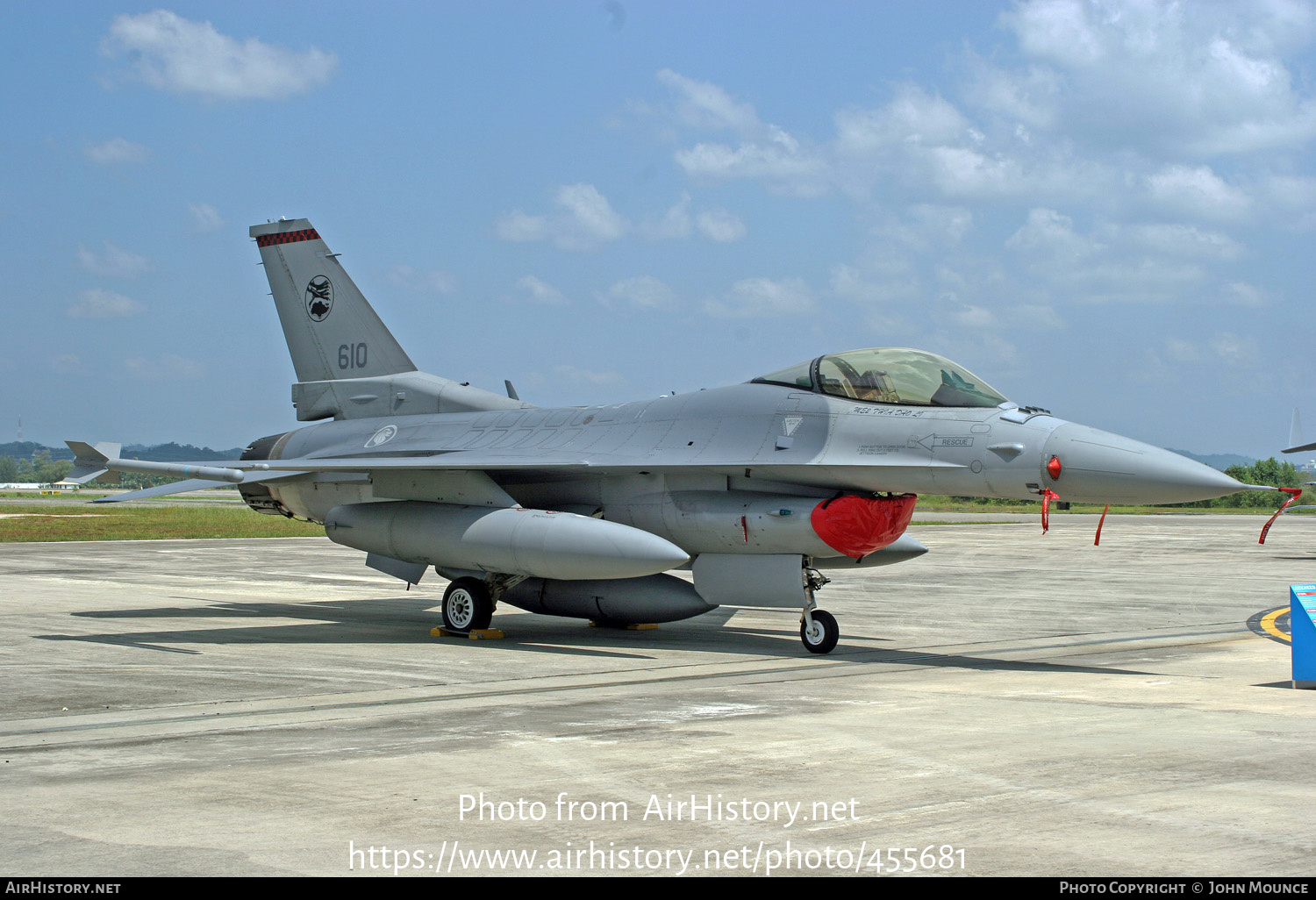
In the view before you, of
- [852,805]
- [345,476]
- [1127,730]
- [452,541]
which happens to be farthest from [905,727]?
[345,476]

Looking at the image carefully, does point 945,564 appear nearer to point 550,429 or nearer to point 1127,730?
point 550,429

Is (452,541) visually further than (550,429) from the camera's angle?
No

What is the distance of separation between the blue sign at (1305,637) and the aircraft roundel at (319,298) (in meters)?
12.6

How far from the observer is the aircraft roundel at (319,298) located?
1664cm

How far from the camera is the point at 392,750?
6.79 meters

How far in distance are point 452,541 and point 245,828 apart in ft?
25.7

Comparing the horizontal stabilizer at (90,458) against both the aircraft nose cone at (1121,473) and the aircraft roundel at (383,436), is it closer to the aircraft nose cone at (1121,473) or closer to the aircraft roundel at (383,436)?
the aircraft roundel at (383,436)

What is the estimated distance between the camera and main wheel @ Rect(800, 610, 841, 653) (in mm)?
11703

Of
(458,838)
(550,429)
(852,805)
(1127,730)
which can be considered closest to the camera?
(458,838)

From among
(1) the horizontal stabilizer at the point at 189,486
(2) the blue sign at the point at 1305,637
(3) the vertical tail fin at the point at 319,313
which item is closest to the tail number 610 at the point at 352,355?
(3) the vertical tail fin at the point at 319,313

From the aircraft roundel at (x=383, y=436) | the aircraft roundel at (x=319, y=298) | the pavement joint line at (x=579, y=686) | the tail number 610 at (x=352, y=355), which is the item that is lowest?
the pavement joint line at (x=579, y=686)

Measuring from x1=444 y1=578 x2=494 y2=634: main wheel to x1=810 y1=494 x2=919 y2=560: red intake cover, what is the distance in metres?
4.09

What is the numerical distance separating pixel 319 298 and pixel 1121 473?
36.9ft

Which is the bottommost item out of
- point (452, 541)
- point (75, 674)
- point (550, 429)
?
point (75, 674)
